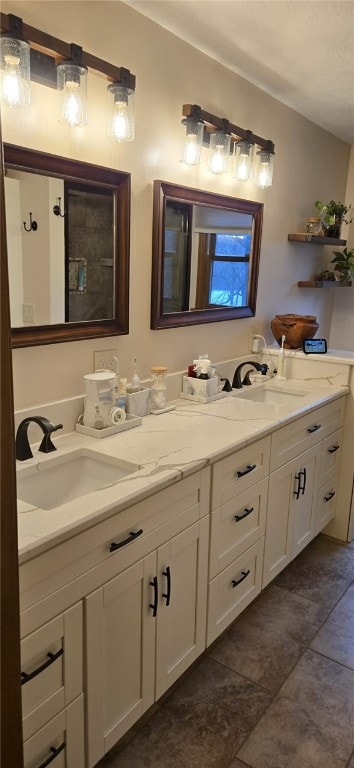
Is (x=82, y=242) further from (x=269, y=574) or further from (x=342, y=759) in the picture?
(x=342, y=759)

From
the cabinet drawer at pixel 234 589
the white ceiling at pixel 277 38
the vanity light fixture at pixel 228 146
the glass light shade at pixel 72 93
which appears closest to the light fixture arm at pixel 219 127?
the vanity light fixture at pixel 228 146

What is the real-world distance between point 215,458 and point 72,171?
3.41ft

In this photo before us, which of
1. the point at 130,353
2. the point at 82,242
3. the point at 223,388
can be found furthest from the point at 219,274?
the point at 82,242

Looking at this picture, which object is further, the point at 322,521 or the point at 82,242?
the point at 322,521

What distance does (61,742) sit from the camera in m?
1.33

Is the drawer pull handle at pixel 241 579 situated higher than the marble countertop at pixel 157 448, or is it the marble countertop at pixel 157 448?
the marble countertop at pixel 157 448

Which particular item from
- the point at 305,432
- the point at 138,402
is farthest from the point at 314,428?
the point at 138,402

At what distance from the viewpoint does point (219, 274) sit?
2.61m

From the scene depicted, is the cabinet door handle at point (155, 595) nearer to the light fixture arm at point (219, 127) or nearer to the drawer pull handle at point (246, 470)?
the drawer pull handle at point (246, 470)

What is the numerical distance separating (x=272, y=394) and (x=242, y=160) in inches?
46.0

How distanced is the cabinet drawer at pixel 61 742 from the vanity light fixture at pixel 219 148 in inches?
80.3

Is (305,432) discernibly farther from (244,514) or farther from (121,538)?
(121,538)

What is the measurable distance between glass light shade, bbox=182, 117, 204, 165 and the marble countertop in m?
1.02

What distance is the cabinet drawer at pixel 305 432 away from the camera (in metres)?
2.24
